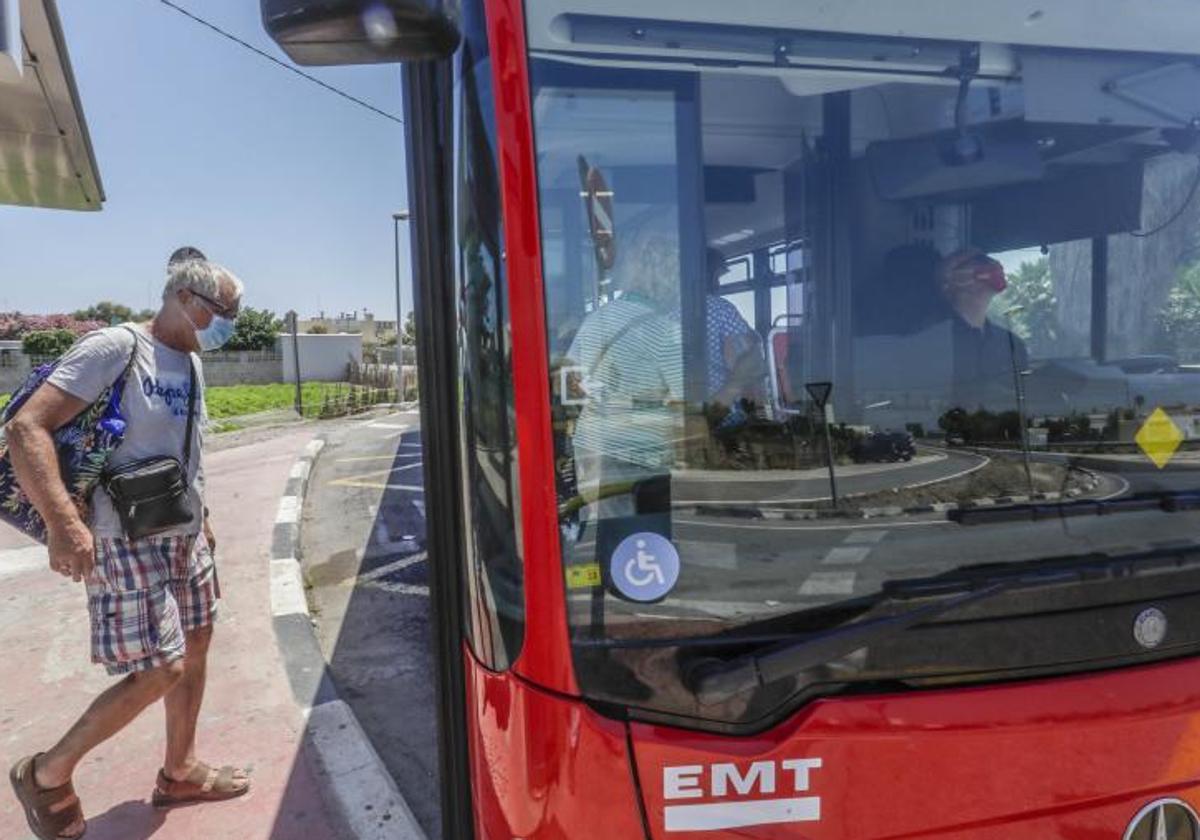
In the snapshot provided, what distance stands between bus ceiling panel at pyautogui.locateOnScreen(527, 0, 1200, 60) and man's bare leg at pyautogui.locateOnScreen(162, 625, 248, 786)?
2.50m

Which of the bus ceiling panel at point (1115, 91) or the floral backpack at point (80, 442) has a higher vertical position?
the bus ceiling panel at point (1115, 91)

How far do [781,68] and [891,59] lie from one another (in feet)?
0.70

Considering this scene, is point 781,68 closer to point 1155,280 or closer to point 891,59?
point 891,59

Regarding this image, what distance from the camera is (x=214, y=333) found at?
2.65m

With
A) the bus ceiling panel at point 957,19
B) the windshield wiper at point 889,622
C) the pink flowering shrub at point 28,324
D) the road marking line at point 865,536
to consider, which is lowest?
the windshield wiper at point 889,622

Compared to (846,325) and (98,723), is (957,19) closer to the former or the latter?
(846,325)

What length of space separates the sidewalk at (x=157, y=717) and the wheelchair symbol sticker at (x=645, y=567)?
2.00m

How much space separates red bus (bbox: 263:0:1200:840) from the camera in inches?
48.0

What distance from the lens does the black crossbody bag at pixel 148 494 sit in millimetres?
2322

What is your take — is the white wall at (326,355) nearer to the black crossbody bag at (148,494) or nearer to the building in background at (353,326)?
the building in background at (353,326)

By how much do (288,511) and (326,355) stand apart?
116 feet

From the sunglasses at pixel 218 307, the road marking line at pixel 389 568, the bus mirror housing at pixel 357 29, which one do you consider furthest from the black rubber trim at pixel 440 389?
the road marking line at pixel 389 568

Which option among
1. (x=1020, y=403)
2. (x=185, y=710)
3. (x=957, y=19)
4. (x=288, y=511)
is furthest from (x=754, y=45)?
(x=288, y=511)

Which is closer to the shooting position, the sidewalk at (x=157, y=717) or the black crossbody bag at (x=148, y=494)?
the black crossbody bag at (x=148, y=494)
